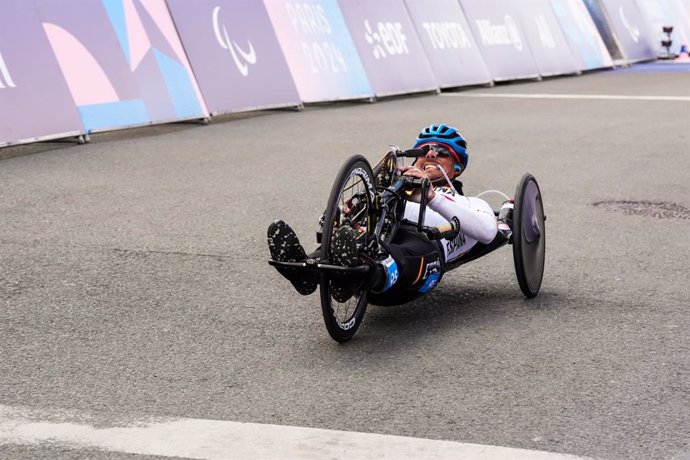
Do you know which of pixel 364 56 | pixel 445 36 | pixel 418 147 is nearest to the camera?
pixel 418 147

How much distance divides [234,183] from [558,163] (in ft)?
11.5

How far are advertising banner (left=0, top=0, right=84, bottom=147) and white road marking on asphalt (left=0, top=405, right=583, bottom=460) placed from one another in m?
Answer: 7.83

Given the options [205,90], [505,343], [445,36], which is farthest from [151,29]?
[505,343]

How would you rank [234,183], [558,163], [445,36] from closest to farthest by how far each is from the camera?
[234,183], [558,163], [445,36]

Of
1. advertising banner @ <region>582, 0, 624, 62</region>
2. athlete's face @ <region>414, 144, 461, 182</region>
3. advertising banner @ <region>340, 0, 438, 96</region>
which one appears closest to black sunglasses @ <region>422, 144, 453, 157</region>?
athlete's face @ <region>414, 144, 461, 182</region>

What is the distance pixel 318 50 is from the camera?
55.5ft

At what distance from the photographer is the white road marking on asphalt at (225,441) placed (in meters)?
3.83

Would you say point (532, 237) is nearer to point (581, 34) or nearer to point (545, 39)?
point (545, 39)

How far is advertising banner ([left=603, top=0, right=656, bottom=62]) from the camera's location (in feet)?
97.6

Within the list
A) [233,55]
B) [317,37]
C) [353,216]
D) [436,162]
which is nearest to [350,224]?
[353,216]

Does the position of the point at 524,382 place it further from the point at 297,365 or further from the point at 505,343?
the point at 297,365

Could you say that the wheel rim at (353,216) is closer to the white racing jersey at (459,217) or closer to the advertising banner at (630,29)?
the white racing jersey at (459,217)

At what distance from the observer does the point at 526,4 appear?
24328 mm

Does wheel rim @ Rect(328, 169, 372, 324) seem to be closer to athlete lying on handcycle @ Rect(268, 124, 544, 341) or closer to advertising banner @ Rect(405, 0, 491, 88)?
athlete lying on handcycle @ Rect(268, 124, 544, 341)
